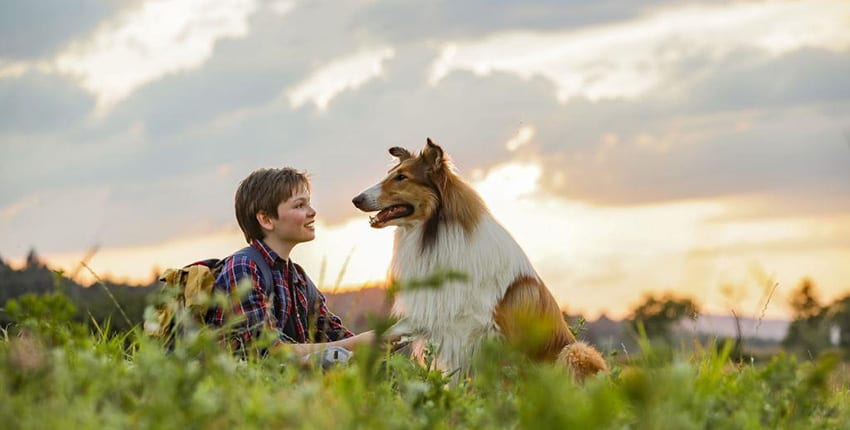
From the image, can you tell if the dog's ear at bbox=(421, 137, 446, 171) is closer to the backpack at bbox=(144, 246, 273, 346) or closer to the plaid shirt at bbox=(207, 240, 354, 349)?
the plaid shirt at bbox=(207, 240, 354, 349)

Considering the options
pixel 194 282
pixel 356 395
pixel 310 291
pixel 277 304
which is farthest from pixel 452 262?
pixel 356 395

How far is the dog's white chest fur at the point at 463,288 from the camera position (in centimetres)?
714

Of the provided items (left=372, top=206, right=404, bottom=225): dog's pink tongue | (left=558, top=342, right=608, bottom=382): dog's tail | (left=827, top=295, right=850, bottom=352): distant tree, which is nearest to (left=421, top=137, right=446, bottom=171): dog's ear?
(left=372, top=206, right=404, bottom=225): dog's pink tongue

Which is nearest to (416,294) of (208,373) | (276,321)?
(276,321)

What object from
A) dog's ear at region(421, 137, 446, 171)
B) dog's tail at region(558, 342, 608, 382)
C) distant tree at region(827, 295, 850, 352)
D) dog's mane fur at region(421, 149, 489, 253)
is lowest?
distant tree at region(827, 295, 850, 352)

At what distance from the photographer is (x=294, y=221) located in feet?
23.9

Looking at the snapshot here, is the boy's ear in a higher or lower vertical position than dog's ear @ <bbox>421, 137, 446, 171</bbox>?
lower

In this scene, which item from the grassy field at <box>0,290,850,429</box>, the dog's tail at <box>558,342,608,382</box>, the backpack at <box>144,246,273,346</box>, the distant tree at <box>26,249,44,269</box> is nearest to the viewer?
the grassy field at <box>0,290,850,429</box>

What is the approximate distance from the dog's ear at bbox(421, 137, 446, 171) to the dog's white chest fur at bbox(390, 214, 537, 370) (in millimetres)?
492

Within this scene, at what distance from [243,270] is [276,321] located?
45cm

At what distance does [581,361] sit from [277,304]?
A: 2.36 meters

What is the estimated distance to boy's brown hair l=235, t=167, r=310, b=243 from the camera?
731 cm

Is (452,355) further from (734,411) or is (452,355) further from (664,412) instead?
(664,412)

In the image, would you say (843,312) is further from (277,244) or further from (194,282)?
(194,282)
